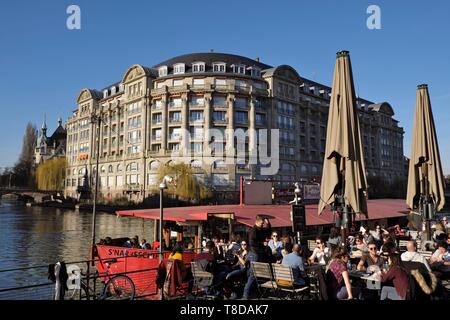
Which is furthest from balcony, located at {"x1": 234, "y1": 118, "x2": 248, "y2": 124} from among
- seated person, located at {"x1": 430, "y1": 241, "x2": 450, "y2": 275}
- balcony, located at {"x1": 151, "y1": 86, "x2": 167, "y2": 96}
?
seated person, located at {"x1": 430, "y1": 241, "x2": 450, "y2": 275}

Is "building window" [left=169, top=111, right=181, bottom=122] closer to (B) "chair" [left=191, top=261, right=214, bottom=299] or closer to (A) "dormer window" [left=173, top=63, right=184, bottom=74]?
(A) "dormer window" [left=173, top=63, right=184, bottom=74]

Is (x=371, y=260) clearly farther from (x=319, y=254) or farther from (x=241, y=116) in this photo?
(x=241, y=116)

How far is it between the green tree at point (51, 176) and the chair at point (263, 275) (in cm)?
9323

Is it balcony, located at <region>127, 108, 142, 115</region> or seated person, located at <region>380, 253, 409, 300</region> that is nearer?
seated person, located at <region>380, 253, 409, 300</region>

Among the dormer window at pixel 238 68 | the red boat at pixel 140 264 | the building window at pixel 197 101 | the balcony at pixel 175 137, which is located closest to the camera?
the red boat at pixel 140 264

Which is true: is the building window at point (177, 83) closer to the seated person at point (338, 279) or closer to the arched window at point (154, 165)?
the arched window at point (154, 165)

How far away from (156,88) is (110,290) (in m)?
65.7

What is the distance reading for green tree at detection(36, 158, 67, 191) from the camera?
92438 millimetres

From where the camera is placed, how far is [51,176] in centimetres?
9288

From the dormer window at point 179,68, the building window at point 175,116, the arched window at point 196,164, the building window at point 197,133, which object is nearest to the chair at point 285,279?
the arched window at point 196,164

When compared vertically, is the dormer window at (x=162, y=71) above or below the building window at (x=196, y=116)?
above

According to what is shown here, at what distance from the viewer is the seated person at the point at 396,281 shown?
6508 mm

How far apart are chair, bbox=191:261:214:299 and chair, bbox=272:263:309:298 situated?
1659 millimetres

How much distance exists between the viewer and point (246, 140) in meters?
68.3
